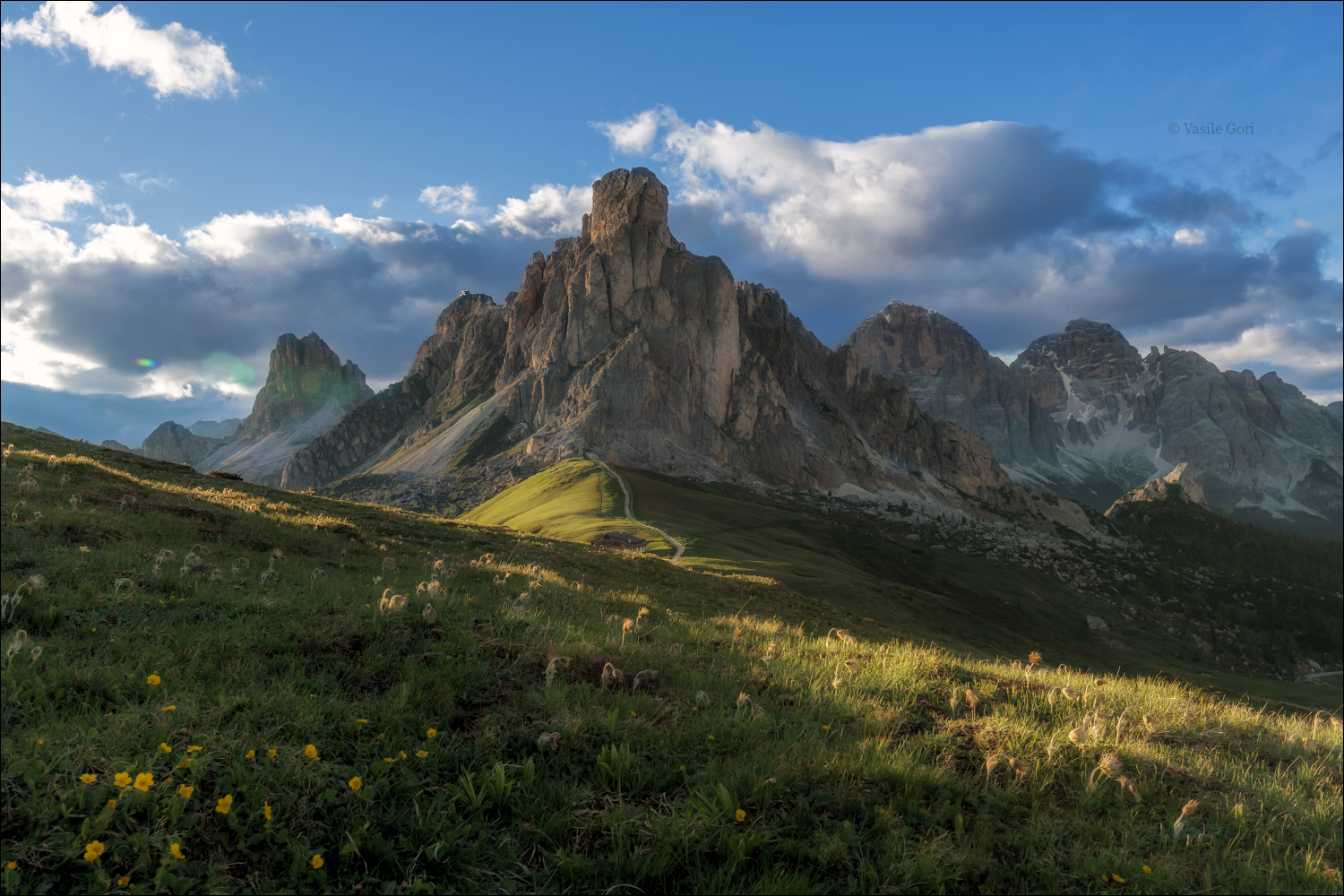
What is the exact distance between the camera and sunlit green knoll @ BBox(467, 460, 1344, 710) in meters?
45.1

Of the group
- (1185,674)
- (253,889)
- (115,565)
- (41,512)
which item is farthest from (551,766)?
(1185,674)

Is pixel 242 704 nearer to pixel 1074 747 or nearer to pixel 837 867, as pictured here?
pixel 837 867

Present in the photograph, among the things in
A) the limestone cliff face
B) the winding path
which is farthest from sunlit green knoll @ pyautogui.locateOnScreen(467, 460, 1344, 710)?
the limestone cliff face

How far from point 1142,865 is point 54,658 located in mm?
9448

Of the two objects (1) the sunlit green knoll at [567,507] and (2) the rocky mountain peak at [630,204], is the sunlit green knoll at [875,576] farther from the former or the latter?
(2) the rocky mountain peak at [630,204]

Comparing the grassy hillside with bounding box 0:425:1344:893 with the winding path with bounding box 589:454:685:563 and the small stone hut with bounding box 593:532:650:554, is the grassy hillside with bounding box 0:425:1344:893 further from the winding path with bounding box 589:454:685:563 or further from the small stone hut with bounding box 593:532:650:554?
the small stone hut with bounding box 593:532:650:554

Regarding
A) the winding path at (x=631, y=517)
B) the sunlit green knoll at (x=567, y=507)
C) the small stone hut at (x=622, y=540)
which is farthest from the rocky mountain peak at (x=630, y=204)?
the small stone hut at (x=622, y=540)

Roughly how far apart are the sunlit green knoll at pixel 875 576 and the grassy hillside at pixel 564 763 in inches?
714

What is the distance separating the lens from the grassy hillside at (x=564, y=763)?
4094 mm

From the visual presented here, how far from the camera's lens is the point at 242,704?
540 cm

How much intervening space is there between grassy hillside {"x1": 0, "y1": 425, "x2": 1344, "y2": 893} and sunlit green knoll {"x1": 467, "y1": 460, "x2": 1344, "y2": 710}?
18.1 metres

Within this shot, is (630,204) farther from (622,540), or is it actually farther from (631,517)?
(622,540)

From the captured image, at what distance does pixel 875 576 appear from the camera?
241 ft

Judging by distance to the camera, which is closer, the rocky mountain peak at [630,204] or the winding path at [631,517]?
the winding path at [631,517]
